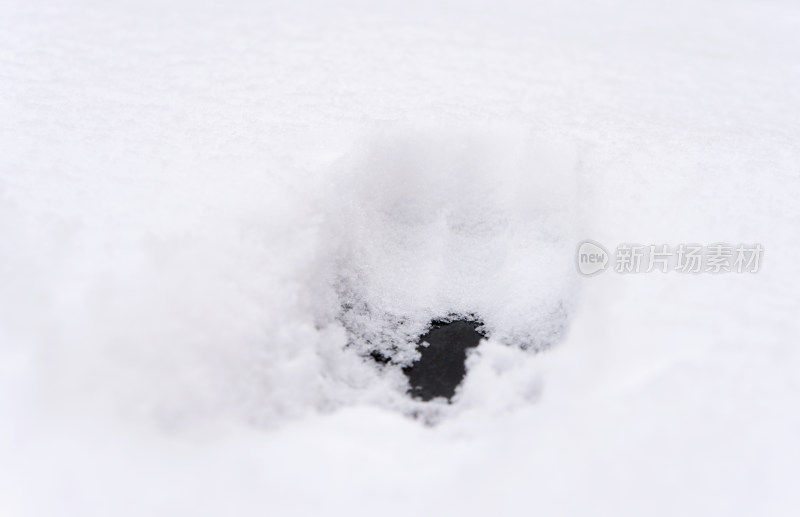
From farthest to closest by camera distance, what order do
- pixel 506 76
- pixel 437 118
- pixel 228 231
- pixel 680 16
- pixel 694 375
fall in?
pixel 680 16 < pixel 506 76 < pixel 437 118 < pixel 228 231 < pixel 694 375

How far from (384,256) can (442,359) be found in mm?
305

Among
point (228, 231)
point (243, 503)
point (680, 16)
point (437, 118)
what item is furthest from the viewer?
point (680, 16)

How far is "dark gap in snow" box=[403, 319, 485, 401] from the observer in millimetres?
1205

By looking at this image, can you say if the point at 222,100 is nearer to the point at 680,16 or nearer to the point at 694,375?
the point at 694,375

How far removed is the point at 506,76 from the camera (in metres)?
1.72

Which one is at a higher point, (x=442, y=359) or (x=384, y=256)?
(x=384, y=256)

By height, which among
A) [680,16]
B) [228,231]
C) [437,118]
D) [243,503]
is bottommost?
[243,503]

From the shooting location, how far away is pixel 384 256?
1416 millimetres

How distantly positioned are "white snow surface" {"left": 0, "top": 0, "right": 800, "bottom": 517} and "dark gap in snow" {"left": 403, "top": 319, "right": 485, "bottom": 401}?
0.12 ft

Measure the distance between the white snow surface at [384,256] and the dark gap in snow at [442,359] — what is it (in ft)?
0.12

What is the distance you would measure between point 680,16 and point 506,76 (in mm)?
809

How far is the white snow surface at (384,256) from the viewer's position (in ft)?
3.13

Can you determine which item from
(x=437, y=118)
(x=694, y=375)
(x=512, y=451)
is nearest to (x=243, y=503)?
(x=512, y=451)

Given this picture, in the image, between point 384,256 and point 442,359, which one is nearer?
point 442,359
